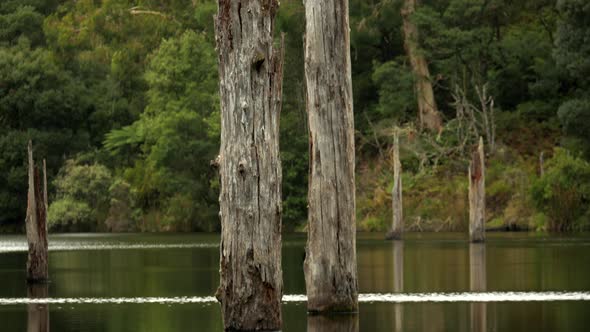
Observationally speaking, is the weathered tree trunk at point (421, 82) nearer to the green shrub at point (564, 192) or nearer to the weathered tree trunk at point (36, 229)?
the green shrub at point (564, 192)

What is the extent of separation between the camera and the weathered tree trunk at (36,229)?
3322 centimetres

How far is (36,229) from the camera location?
109 ft

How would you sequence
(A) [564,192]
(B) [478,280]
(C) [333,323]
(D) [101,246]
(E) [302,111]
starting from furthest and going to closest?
(E) [302,111], (A) [564,192], (D) [101,246], (B) [478,280], (C) [333,323]

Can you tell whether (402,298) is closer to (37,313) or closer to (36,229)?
(37,313)

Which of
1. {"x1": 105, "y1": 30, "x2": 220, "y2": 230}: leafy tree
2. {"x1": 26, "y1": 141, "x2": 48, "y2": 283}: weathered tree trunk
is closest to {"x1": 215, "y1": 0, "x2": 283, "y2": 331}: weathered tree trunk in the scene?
{"x1": 26, "y1": 141, "x2": 48, "y2": 283}: weathered tree trunk

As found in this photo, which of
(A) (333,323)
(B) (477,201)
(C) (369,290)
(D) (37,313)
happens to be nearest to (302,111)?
(B) (477,201)

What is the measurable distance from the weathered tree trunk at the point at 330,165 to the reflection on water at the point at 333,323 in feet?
1.52

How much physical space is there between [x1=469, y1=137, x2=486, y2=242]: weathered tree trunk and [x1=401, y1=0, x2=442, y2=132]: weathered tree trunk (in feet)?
61.9

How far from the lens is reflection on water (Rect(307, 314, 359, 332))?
2072 cm

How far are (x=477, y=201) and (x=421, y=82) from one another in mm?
21387

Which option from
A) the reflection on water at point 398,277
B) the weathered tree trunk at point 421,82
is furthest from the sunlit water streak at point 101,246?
the weathered tree trunk at point 421,82

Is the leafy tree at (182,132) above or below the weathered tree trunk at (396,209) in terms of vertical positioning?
above

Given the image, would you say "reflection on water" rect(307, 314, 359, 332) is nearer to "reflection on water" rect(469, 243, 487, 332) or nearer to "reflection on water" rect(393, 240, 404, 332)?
"reflection on water" rect(393, 240, 404, 332)

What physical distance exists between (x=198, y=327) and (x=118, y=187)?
201 ft
